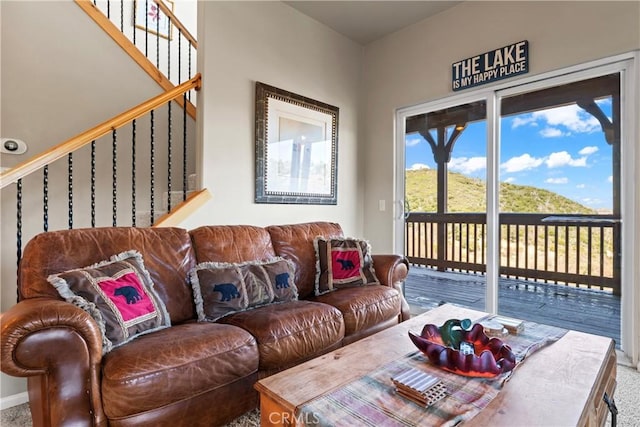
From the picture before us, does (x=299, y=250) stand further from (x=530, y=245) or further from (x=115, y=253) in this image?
(x=530, y=245)

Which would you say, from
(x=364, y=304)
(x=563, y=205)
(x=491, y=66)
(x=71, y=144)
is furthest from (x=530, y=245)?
(x=71, y=144)

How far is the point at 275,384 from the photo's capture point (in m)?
1.05

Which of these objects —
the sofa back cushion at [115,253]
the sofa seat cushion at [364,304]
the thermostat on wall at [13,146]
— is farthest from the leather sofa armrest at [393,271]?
the thermostat on wall at [13,146]

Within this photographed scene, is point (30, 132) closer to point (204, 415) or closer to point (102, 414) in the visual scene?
point (102, 414)

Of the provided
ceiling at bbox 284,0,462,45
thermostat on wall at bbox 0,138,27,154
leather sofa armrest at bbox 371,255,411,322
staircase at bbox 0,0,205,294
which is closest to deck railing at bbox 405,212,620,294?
leather sofa armrest at bbox 371,255,411,322

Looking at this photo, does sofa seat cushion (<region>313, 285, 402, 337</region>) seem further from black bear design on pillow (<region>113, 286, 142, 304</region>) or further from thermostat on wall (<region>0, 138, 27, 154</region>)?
thermostat on wall (<region>0, 138, 27, 154</region>)

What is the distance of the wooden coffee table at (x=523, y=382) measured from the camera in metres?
0.93

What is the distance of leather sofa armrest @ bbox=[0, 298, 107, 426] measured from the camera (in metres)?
1.13

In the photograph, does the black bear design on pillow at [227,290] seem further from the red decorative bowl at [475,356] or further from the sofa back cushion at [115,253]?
the red decorative bowl at [475,356]

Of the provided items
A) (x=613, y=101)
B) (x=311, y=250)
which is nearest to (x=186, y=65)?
(x=311, y=250)

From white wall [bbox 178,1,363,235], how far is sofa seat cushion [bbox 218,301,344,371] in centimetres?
111

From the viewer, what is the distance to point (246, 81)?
112 inches

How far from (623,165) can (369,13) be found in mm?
2495

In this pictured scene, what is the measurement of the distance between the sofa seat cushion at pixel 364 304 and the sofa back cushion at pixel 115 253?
0.88 meters
